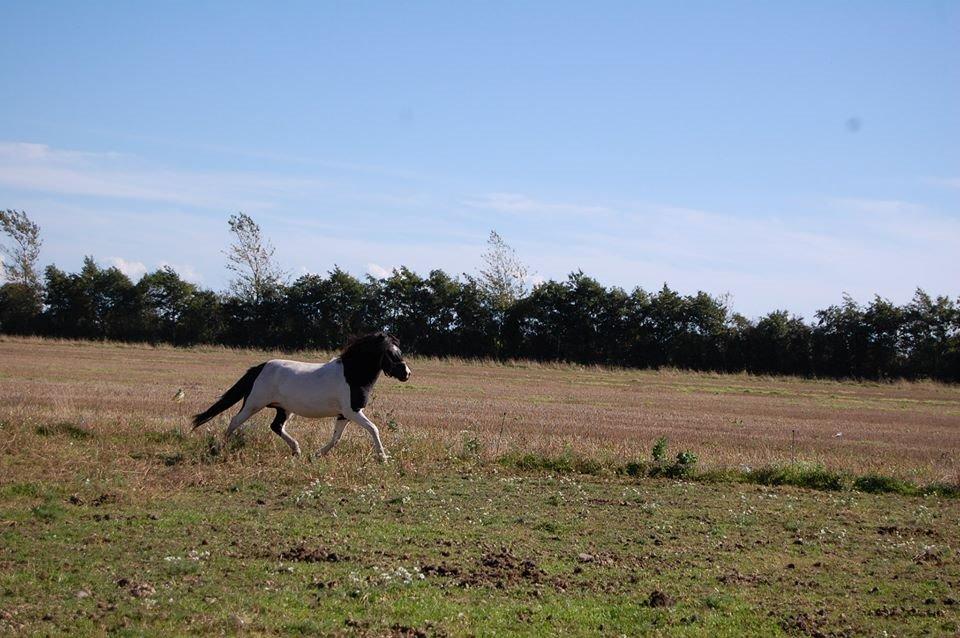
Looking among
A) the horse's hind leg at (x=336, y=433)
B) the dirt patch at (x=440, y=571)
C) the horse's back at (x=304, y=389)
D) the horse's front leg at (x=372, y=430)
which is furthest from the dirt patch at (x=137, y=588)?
the horse's back at (x=304, y=389)

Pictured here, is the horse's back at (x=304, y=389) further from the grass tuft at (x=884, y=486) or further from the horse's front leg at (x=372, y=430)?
the grass tuft at (x=884, y=486)

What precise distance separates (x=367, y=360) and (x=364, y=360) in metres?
0.06

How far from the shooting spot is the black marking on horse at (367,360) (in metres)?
16.4

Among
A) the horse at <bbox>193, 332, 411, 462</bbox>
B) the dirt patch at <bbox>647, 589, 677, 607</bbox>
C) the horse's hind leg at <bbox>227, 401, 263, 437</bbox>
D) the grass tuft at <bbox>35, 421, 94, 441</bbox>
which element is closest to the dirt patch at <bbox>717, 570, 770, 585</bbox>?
the dirt patch at <bbox>647, 589, 677, 607</bbox>

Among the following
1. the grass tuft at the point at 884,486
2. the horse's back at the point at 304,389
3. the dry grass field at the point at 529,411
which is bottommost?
the grass tuft at the point at 884,486

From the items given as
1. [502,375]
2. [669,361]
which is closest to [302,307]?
[502,375]

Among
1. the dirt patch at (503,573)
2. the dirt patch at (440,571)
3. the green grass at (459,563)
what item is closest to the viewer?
the green grass at (459,563)

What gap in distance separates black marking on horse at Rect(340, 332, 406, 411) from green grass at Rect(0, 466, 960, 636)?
2706 mm

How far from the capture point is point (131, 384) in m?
31.9

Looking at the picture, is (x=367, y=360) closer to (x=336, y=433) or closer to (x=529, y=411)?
(x=336, y=433)

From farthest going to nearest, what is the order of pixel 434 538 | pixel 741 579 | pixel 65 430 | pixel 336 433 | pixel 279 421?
pixel 279 421
pixel 65 430
pixel 336 433
pixel 434 538
pixel 741 579

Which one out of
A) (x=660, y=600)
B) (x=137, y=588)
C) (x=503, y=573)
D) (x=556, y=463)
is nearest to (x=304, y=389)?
(x=556, y=463)

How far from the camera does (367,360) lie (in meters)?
16.6

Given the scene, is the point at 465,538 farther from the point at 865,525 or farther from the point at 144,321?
the point at 144,321
